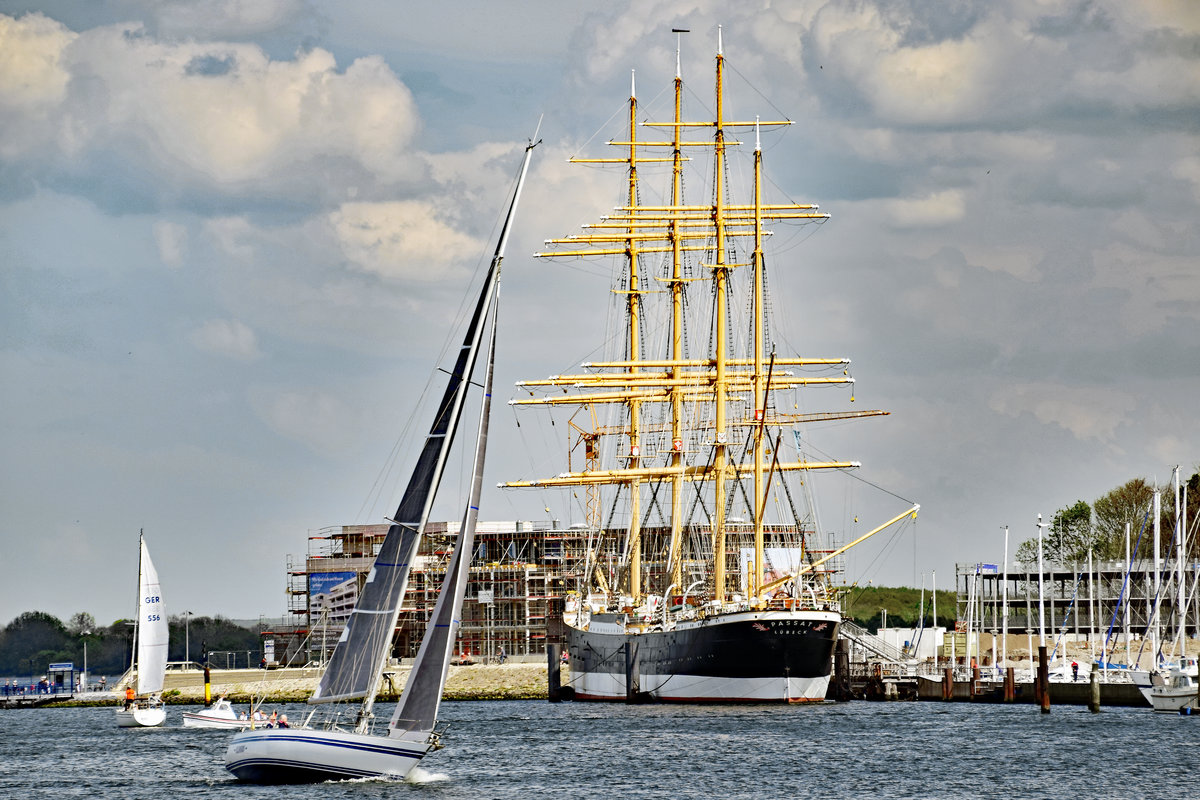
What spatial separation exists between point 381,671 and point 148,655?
56.2 m

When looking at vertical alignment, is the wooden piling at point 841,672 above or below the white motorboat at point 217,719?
above

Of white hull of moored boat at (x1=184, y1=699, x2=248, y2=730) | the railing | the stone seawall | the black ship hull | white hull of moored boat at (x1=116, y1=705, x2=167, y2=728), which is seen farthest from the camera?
the stone seawall

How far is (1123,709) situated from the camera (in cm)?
8744

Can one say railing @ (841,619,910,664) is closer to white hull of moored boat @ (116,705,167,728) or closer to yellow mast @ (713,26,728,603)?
yellow mast @ (713,26,728,603)

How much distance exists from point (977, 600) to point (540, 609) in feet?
185

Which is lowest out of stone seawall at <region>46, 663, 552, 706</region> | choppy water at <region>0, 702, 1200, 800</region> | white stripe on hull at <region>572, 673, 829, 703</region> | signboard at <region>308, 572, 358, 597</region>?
stone seawall at <region>46, 663, 552, 706</region>

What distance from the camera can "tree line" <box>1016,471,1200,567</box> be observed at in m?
133

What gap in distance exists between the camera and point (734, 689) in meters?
91.4

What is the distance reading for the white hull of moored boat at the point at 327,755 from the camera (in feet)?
148

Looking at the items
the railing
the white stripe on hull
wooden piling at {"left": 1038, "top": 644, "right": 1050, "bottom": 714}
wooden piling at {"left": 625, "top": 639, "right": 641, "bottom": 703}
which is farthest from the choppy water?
the railing

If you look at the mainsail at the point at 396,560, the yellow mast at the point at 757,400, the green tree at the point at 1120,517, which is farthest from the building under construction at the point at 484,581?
the mainsail at the point at 396,560

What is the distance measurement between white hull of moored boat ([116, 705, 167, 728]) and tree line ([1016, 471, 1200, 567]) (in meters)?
72.3

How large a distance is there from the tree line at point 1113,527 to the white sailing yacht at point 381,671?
9161cm

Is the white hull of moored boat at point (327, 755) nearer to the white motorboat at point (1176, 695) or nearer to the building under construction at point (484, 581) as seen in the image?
the white motorboat at point (1176, 695)
